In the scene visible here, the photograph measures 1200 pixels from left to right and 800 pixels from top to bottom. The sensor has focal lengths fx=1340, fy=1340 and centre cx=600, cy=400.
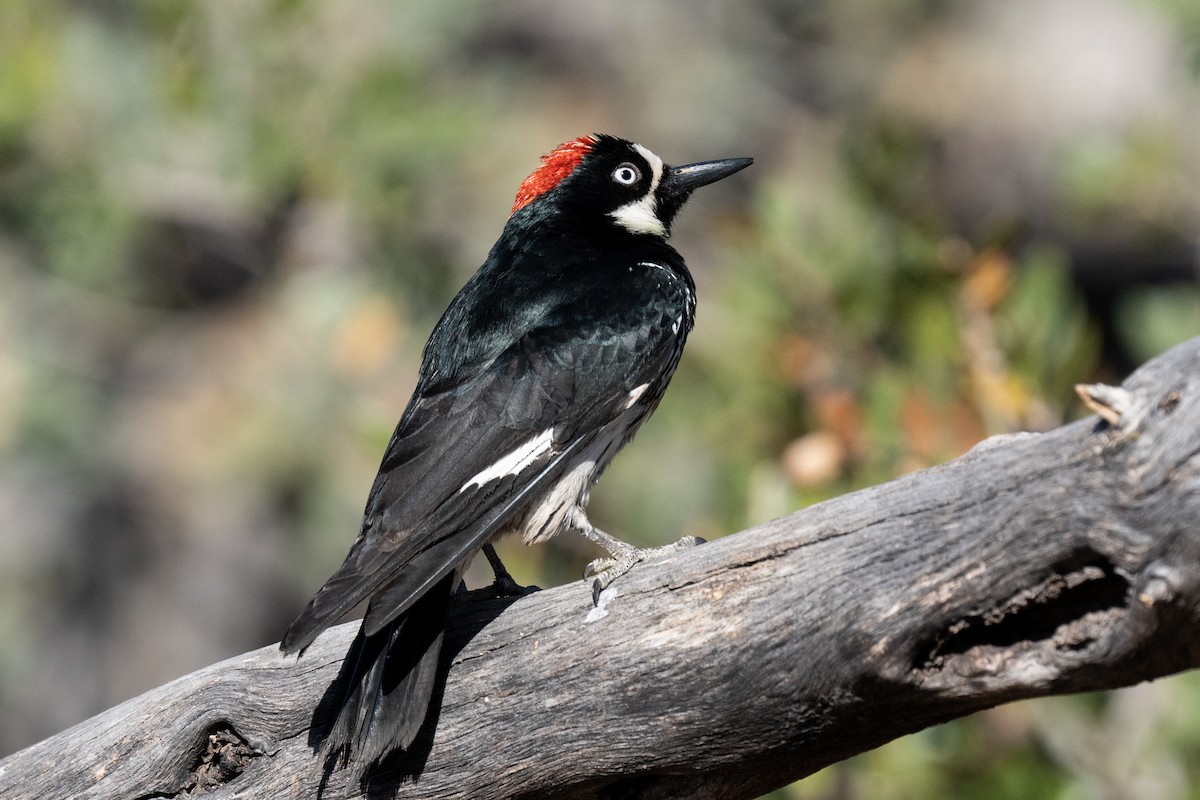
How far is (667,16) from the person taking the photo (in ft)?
30.4

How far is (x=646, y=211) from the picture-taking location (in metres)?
4.14

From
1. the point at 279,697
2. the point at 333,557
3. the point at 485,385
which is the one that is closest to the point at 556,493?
the point at 485,385

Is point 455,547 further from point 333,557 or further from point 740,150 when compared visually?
point 740,150

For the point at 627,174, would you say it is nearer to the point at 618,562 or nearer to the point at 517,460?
the point at 517,460

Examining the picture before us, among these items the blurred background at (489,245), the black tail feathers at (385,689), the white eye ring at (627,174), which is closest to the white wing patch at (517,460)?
the black tail feathers at (385,689)

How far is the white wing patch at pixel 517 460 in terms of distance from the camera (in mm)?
2924

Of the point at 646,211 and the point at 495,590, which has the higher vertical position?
the point at 646,211

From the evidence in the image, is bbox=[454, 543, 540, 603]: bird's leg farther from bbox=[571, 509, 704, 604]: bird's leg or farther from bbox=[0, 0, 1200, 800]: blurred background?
bbox=[0, 0, 1200, 800]: blurred background

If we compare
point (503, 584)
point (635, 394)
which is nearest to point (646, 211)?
point (635, 394)

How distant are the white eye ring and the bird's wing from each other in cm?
82

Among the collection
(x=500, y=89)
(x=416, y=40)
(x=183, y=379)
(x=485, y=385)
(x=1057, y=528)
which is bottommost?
(x=1057, y=528)

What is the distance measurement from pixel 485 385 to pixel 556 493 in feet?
1.09

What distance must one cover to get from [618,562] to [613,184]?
5.03 feet

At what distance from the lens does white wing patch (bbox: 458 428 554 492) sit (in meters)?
2.92
